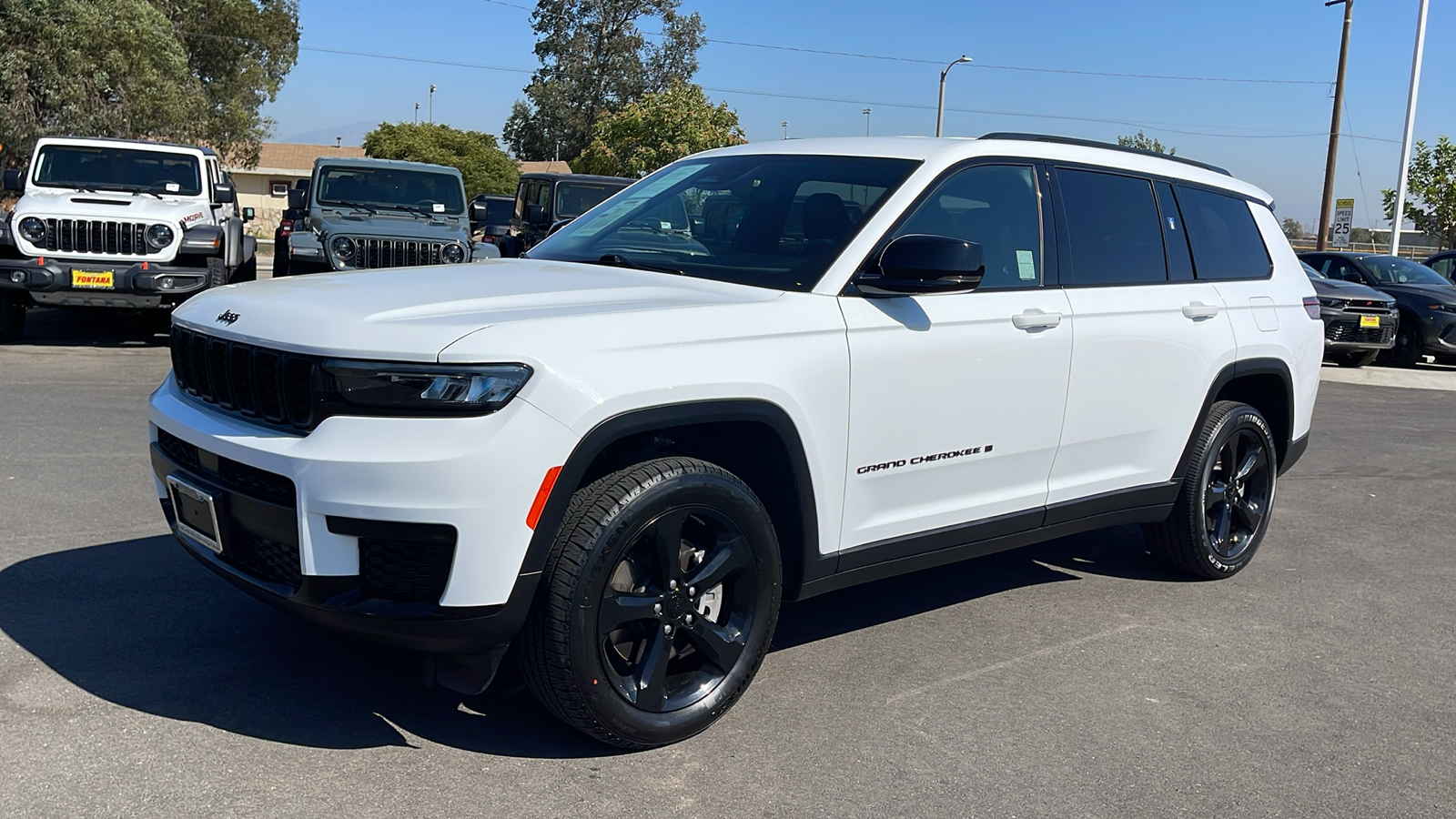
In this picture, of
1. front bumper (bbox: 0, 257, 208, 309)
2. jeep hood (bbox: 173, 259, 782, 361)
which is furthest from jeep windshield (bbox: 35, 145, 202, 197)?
jeep hood (bbox: 173, 259, 782, 361)

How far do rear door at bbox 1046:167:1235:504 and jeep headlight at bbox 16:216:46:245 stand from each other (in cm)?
1071

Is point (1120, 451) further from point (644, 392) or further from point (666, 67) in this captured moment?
point (666, 67)

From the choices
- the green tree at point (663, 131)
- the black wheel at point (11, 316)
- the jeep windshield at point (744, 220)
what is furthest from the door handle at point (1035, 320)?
the green tree at point (663, 131)

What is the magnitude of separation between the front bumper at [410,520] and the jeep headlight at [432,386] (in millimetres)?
37

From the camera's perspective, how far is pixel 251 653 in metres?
4.21

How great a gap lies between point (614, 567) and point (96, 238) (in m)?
10.7

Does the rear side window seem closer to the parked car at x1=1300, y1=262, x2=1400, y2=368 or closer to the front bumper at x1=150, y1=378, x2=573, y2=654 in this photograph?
the front bumper at x1=150, y1=378, x2=573, y2=654

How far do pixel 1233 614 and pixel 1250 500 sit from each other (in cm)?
83

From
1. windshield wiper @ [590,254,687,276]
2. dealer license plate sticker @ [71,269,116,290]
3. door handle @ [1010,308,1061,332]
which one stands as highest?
windshield wiper @ [590,254,687,276]

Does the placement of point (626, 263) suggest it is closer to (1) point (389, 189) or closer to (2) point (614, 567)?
(2) point (614, 567)

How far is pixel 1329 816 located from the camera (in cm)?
342

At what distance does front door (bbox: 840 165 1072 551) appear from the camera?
13.2 feet

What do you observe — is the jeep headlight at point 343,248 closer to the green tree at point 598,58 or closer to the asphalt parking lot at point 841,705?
the asphalt parking lot at point 841,705

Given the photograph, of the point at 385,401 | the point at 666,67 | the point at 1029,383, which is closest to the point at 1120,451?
the point at 1029,383
